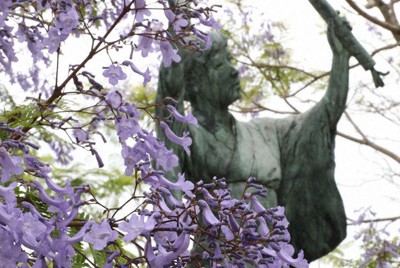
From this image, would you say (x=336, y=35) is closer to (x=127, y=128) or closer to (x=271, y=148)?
(x=271, y=148)

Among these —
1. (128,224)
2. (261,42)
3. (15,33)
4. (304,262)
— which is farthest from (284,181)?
(261,42)

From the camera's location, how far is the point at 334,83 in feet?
10.8

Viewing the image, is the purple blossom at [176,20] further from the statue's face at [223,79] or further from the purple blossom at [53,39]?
the statue's face at [223,79]

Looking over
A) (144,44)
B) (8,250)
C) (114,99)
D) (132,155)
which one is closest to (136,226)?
(8,250)

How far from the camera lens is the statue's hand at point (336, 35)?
3.20 m

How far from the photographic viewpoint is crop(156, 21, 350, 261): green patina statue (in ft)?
10.4

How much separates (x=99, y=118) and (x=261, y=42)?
5045 mm

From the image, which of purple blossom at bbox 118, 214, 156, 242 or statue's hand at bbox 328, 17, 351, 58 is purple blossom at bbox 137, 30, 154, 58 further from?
statue's hand at bbox 328, 17, 351, 58

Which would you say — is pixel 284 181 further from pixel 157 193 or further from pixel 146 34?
pixel 157 193

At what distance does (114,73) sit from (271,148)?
164cm

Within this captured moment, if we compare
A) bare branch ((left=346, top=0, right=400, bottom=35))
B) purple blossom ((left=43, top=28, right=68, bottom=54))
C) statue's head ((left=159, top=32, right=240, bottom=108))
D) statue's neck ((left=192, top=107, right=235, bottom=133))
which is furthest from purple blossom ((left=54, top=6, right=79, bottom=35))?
bare branch ((left=346, top=0, right=400, bottom=35))

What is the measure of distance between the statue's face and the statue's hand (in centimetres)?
42

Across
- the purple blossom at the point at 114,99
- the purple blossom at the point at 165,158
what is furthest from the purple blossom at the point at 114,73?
the purple blossom at the point at 165,158

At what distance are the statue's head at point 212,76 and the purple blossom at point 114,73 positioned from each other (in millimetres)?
1251
